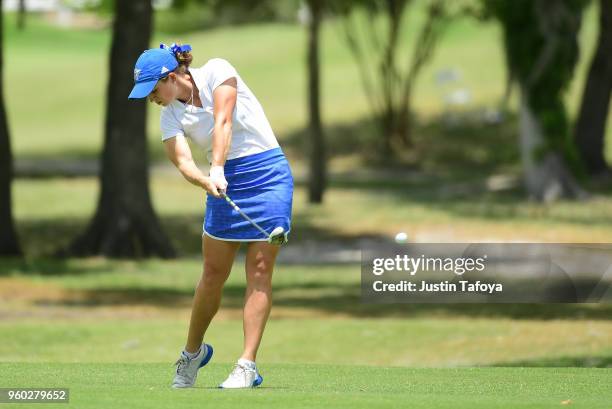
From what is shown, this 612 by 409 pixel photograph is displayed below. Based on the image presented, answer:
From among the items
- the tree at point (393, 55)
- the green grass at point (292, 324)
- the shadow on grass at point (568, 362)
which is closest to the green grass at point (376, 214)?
the green grass at point (292, 324)

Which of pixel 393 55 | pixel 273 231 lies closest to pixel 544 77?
pixel 393 55

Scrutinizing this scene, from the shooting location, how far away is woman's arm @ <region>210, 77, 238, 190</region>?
26.4 ft

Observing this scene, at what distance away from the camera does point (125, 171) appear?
82.6ft

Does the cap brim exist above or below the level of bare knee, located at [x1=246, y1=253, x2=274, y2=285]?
above

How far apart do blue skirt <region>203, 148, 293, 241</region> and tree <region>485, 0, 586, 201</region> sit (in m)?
22.2

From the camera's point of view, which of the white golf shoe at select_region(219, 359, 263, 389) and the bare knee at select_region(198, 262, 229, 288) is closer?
the white golf shoe at select_region(219, 359, 263, 389)

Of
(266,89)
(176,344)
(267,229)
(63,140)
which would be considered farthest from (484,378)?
(266,89)

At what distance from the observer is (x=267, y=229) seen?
8.27 m

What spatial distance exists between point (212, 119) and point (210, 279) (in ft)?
3.11

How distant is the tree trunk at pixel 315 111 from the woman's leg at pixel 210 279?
1021 inches

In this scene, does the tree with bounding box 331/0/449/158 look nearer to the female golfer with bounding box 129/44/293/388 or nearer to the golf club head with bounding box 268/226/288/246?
the female golfer with bounding box 129/44/293/388

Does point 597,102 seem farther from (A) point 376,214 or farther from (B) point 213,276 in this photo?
(B) point 213,276

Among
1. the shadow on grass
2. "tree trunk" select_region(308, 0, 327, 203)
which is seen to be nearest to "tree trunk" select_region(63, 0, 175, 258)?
"tree trunk" select_region(308, 0, 327, 203)

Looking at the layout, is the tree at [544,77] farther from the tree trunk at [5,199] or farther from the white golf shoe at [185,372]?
the white golf shoe at [185,372]
